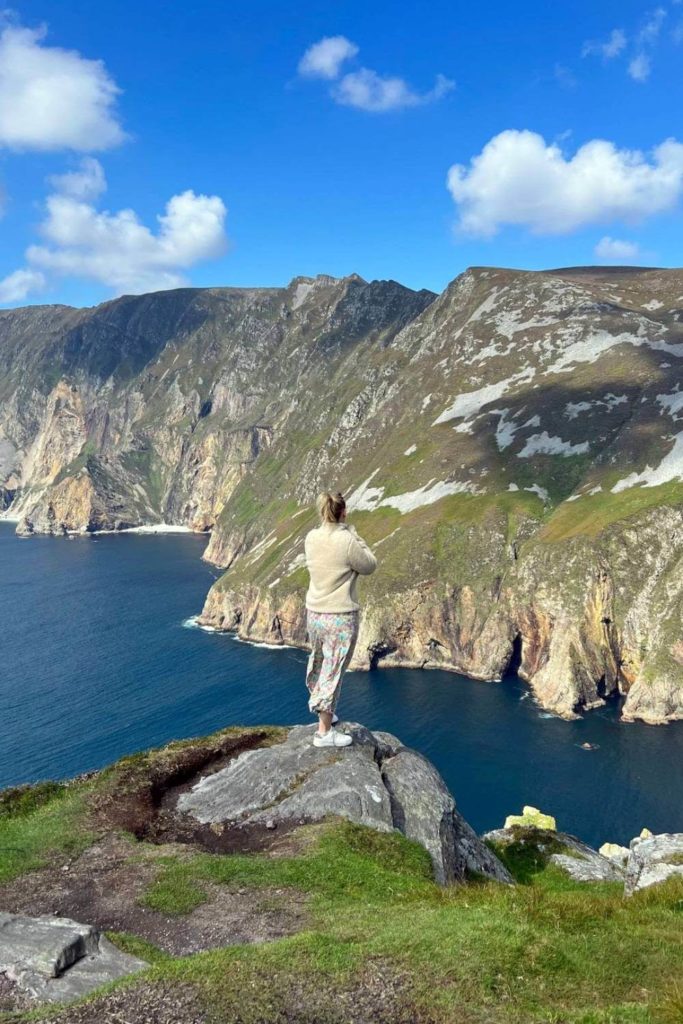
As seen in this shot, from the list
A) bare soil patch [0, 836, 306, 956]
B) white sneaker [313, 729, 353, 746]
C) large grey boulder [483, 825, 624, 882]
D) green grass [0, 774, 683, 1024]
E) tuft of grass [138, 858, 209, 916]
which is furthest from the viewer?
large grey boulder [483, 825, 624, 882]

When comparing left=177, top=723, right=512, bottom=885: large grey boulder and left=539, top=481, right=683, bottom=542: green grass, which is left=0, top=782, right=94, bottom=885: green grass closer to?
left=177, top=723, right=512, bottom=885: large grey boulder

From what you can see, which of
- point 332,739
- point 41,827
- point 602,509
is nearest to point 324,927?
point 332,739

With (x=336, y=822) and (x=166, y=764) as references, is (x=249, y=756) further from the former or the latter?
(x=336, y=822)

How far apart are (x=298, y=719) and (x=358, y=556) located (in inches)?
3986

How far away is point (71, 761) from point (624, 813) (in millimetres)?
77133

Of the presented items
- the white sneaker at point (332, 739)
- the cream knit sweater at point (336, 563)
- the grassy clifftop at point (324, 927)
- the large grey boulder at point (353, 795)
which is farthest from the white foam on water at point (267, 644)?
the cream knit sweater at point (336, 563)

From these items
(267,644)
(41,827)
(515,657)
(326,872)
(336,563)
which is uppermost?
(336,563)

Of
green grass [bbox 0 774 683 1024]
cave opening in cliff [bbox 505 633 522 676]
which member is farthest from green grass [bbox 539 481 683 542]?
green grass [bbox 0 774 683 1024]

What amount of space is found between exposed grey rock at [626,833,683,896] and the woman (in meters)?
Answer: 10.8

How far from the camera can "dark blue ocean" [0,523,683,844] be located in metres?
85.8

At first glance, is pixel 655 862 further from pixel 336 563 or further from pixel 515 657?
pixel 515 657

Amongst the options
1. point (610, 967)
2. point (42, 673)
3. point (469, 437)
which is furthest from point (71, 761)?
point (469, 437)

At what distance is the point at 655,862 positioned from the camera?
23172 mm

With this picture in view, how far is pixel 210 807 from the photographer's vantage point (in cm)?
2023
